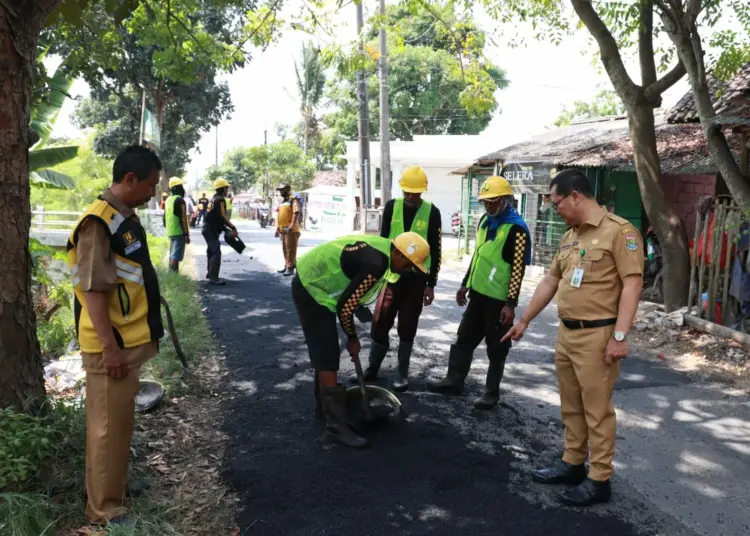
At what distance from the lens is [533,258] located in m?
13.8

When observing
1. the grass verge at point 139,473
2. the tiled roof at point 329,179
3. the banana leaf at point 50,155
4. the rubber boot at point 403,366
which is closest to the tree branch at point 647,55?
the rubber boot at point 403,366

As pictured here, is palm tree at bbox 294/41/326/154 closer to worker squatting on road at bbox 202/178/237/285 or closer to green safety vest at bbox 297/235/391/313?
worker squatting on road at bbox 202/178/237/285

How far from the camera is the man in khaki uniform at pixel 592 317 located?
3.28 metres

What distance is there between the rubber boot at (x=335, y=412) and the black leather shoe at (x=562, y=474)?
119 cm

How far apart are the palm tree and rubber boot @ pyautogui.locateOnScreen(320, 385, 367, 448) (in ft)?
122

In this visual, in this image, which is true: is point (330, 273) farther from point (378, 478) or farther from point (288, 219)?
point (288, 219)

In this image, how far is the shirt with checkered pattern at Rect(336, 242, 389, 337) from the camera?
3898mm

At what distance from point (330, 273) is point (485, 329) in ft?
5.11

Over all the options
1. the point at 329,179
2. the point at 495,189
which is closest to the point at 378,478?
the point at 495,189

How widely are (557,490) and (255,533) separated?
68.3 inches

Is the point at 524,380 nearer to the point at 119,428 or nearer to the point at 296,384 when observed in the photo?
the point at 296,384

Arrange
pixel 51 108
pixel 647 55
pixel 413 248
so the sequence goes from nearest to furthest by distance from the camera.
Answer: pixel 413 248
pixel 647 55
pixel 51 108

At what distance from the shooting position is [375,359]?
5496mm

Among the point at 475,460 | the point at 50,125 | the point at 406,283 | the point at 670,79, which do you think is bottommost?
the point at 475,460
